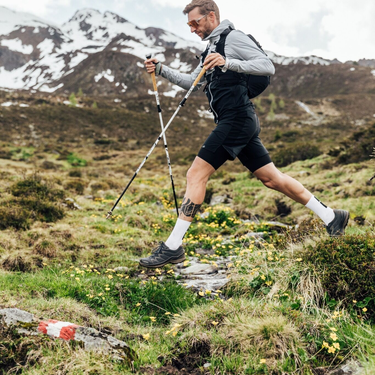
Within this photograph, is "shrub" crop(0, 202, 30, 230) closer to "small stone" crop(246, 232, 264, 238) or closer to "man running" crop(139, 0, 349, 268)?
"man running" crop(139, 0, 349, 268)

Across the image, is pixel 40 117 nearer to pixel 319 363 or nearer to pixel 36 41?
pixel 319 363

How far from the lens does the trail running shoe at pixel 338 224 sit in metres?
3.92

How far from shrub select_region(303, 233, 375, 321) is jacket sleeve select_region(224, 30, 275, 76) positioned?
200 cm

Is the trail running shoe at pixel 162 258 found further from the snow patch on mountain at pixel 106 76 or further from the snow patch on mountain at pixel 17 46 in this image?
the snow patch on mountain at pixel 17 46

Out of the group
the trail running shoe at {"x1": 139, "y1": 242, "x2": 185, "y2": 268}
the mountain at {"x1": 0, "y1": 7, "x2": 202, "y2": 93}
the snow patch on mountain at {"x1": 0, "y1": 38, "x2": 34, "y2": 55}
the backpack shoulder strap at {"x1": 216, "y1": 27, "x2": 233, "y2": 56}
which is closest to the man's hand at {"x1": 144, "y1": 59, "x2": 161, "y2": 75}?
the backpack shoulder strap at {"x1": 216, "y1": 27, "x2": 233, "y2": 56}

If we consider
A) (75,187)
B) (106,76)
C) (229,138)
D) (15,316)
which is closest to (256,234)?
(229,138)

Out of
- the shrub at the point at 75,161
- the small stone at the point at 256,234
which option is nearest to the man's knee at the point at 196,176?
the small stone at the point at 256,234

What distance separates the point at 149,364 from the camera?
7.91 ft

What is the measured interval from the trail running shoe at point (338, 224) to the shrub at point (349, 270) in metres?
0.40

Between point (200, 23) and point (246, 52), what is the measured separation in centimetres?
64

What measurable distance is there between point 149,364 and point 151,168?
21.9 m

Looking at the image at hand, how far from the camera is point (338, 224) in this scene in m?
3.95

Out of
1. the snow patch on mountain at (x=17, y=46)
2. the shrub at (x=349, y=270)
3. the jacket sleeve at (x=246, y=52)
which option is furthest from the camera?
the snow patch on mountain at (x=17, y=46)

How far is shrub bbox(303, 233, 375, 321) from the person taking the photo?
9.57 feet
